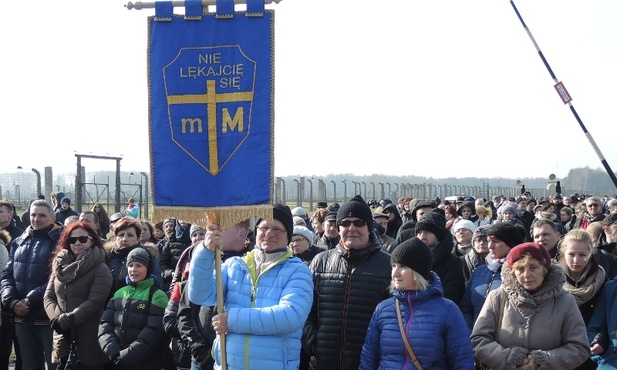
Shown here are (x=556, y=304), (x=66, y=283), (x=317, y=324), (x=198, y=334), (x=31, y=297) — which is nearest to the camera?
(x=556, y=304)

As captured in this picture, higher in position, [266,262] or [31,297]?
[266,262]

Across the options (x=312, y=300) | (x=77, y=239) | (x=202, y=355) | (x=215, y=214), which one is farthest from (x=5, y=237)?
(x=312, y=300)

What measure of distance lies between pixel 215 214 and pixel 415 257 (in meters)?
1.41

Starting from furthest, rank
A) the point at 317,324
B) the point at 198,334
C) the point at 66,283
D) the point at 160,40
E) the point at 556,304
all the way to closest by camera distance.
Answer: the point at 66,283, the point at 317,324, the point at 198,334, the point at 556,304, the point at 160,40

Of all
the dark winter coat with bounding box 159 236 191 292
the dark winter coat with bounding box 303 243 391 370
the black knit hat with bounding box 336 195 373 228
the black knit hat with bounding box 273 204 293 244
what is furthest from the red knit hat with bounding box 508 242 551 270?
the dark winter coat with bounding box 159 236 191 292

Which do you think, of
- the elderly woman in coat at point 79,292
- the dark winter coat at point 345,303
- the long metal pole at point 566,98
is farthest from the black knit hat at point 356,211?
the long metal pole at point 566,98

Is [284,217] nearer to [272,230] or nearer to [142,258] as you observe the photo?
[272,230]

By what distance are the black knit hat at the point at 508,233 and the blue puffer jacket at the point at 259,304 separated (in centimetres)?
218

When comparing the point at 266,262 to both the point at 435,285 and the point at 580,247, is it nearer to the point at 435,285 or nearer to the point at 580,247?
the point at 435,285

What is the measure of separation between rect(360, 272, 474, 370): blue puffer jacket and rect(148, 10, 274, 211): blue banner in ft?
3.97

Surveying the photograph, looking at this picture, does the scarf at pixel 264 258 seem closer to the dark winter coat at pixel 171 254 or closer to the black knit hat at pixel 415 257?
the black knit hat at pixel 415 257

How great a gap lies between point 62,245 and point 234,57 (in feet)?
11.7

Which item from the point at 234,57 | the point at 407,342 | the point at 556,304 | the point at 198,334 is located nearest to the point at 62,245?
the point at 198,334

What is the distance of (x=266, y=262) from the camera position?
14.4ft
